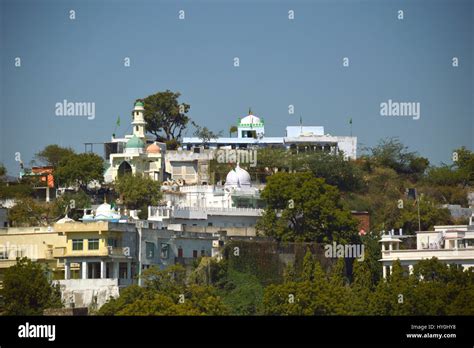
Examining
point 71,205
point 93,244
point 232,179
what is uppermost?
point 232,179

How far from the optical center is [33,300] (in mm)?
61594

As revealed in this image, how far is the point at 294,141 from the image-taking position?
104m

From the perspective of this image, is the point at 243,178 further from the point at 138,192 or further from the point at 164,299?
the point at 164,299

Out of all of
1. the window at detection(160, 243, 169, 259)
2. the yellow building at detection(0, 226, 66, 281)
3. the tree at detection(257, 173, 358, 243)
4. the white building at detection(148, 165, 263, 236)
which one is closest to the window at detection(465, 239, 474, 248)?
the tree at detection(257, 173, 358, 243)

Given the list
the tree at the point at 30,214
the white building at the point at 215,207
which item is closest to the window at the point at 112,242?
the white building at the point at 215,207

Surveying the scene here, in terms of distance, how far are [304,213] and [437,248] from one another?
9.63m

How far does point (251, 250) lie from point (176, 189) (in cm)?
1956

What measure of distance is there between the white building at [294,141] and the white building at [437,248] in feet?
93.1

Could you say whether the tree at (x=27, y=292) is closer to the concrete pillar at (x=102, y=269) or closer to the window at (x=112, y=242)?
the concrete pillar at (x=102, y=269)

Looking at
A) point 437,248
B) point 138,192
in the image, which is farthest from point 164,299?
point 138,192

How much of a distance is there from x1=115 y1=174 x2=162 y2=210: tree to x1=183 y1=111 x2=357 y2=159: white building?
16738 mm
